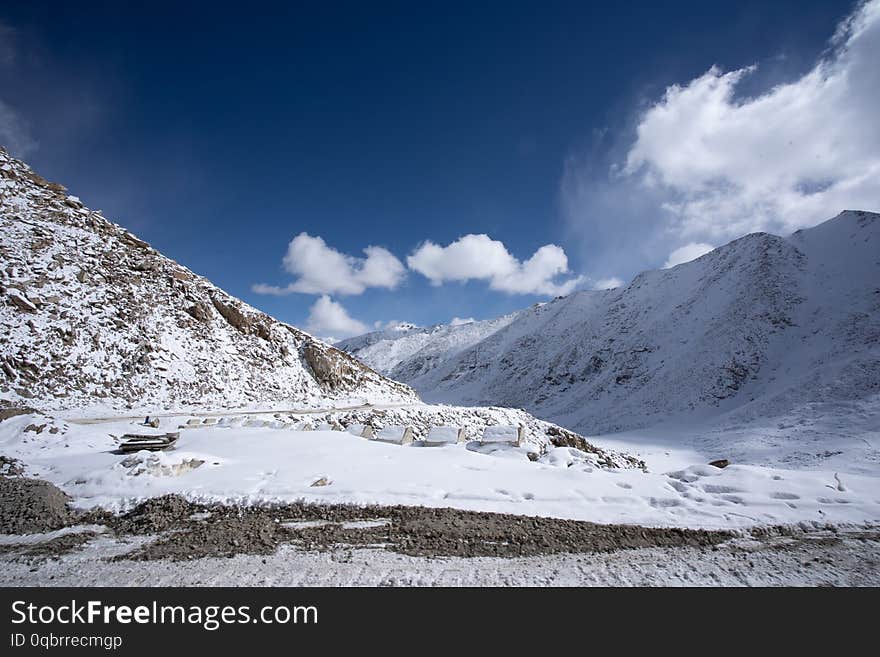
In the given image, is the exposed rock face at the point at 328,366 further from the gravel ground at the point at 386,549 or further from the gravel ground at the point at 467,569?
the gravel ground at the point at 467,569

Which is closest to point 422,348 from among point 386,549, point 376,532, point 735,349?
point 735,349

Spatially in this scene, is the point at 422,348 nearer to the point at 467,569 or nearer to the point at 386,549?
the point at 386,549

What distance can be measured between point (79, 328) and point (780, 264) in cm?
8185

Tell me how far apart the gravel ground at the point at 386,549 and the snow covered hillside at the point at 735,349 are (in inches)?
948

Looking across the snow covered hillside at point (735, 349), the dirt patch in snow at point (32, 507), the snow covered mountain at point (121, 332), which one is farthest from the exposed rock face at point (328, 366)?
the snow covered hillside at point (735, 349)

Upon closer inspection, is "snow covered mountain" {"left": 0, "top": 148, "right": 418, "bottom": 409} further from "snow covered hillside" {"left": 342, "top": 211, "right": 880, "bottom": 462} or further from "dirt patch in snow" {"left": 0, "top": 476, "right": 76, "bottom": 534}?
"snow covered hillside" {"left": 342, "top": 211, "right": 880, "bottom": 462}

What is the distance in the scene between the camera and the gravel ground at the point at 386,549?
5.47m

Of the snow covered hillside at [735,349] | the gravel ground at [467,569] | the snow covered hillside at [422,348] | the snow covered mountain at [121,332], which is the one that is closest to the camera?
the gravel ground at [467,569]

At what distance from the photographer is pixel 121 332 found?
24562mm
